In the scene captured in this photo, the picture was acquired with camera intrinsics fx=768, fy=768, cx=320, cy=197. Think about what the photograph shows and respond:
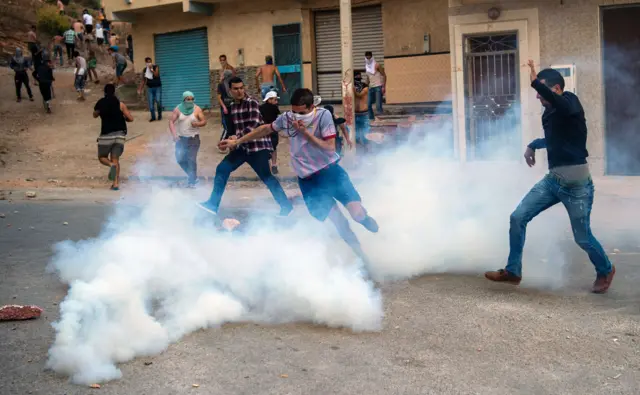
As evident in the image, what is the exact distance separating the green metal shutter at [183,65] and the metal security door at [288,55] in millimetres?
2382

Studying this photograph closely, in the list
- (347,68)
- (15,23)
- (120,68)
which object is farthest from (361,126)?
(15,23)

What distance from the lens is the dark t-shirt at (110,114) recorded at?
40.5ft

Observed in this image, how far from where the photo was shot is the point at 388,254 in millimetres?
6895

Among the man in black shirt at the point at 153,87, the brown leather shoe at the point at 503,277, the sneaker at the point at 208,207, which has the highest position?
the man in black shirt at the point at 153,87

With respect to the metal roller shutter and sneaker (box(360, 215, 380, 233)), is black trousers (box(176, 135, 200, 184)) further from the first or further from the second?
the metal roller shutter

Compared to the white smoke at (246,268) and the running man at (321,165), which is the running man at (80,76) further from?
the running man at (321,165)

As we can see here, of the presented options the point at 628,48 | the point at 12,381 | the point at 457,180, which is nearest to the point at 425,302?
the point at 12,381

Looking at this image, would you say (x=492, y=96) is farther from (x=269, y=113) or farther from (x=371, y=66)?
(x=269, y=113)

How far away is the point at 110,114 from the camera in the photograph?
12344 mm

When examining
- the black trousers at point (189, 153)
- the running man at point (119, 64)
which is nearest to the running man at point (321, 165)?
the black trousers at point (189, 153)

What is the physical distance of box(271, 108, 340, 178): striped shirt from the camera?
6465 mm

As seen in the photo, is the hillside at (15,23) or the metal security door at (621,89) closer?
the metal security door at (621,89)

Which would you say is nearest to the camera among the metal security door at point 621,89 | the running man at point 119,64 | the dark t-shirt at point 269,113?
the dark t-shirt at point 269,113

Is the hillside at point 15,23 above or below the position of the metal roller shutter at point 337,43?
above
